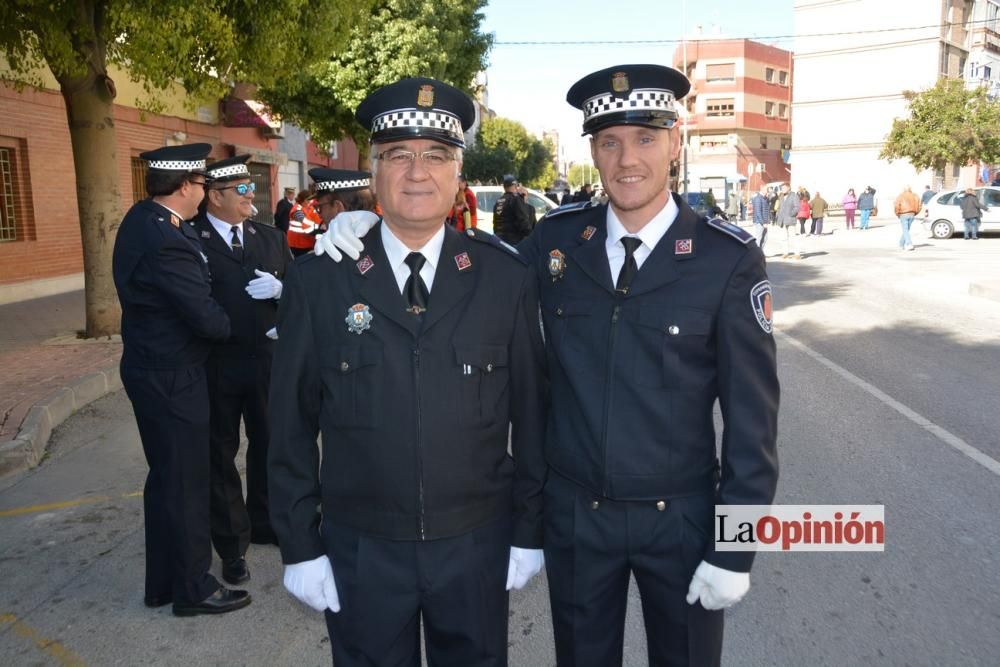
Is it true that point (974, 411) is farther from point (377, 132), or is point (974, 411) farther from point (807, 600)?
point (377, 132)

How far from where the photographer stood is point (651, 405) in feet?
7.39

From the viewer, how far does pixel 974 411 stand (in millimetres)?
6535

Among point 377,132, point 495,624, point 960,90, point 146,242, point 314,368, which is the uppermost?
point 960,90

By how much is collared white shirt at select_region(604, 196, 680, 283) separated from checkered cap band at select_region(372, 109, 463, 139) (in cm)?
56

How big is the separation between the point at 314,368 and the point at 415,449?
36cm

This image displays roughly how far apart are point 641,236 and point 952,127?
41549 millimetres

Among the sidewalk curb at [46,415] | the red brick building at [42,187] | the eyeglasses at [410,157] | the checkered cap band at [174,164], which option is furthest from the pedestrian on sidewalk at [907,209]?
the eyeglasses at [410,157]

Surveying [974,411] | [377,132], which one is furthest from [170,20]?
[974,411]

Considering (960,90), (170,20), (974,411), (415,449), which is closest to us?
(415,449)

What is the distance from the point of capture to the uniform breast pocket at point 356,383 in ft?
7.13

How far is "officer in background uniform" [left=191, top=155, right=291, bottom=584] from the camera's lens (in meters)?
4.02

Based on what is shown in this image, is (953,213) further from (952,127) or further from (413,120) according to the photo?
(413,120)

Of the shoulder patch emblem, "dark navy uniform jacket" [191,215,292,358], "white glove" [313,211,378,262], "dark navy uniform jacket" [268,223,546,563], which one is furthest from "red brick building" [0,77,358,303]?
the shoulder patch emblem

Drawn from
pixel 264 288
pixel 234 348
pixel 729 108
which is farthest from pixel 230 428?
pixel 729 108
